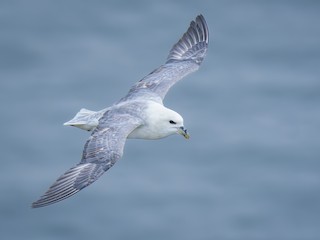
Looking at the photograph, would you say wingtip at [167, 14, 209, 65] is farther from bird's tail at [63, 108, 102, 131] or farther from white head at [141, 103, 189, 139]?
white head at [141, 103, 189, 139]

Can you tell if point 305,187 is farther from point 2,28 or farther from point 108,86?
point 2,28

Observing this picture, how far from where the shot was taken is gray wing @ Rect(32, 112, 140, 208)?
1695 centimetres

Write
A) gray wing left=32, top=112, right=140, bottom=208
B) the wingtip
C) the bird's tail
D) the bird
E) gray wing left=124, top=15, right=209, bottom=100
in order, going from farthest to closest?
the wingtip, gray wing left=124, top=15, right=209, bottom=100, the bird's tail, the bird, gray wing left=32, top=112, right=140, bottom=208

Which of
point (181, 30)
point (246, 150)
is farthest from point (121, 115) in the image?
point (181, 30)

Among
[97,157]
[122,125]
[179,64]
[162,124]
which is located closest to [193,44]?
[179,64]

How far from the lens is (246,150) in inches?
895

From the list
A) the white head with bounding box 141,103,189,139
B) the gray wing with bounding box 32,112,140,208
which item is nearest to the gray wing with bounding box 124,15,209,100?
the white head with bounding box 141,103,189,139

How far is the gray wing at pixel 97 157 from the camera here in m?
17.0

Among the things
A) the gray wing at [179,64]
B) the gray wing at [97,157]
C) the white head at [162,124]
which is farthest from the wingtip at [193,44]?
the gray wing at [97,157]

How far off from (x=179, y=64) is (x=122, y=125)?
2.62 m

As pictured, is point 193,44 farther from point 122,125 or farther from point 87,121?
point 122,125

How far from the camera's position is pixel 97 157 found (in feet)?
57.3

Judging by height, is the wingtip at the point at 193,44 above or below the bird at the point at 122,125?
above

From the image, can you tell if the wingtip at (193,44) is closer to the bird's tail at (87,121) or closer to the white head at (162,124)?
the bird's tail at (87,121)
